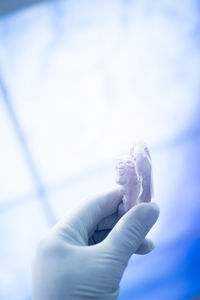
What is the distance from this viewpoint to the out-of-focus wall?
0.97m

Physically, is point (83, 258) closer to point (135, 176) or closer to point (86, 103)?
point (135, 176)

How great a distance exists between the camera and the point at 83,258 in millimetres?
853

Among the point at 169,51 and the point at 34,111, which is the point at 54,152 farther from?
the point at 169,51

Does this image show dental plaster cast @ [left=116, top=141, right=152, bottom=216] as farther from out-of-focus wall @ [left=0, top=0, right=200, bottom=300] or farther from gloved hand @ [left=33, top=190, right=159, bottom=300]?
out-of-focus wall @ [left=0, top=0, right=200, bottom=300]

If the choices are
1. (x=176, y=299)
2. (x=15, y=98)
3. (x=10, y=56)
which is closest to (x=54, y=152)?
(x=15, y=98)

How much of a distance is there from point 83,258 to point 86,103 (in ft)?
1.66

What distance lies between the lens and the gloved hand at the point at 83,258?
83 centimetres

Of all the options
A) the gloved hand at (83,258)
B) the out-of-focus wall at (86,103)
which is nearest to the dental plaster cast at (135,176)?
the gloved hand at (83,258)

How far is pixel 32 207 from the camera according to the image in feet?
3.63

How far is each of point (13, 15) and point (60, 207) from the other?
68cm

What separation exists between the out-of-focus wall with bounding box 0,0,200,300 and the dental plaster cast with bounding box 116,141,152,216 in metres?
0.17

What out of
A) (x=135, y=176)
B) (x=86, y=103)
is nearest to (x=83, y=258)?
(x=135, y=176)

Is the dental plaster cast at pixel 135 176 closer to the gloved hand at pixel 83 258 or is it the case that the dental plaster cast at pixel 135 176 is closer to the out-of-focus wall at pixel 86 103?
the gloved hand at pixel 83 258

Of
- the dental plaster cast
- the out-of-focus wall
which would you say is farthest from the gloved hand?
the out-of-focus wall
